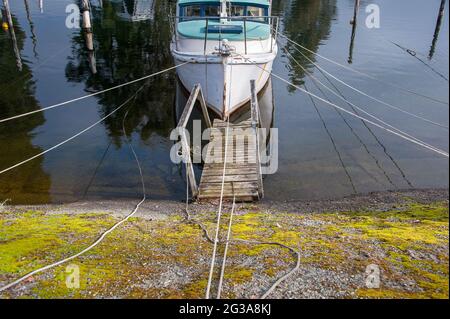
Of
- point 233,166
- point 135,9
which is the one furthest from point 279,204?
point 135,9

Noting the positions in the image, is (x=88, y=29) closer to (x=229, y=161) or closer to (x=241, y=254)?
(x=229, y=161)

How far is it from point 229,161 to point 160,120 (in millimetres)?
5719

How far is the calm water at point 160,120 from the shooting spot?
40.9ft

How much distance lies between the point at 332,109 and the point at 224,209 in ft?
34.0

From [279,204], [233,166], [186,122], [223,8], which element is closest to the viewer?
[279,204]

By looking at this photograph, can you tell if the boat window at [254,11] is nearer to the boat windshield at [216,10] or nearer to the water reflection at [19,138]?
the boat windshield at [216,10]

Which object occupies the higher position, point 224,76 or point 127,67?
point 224,76

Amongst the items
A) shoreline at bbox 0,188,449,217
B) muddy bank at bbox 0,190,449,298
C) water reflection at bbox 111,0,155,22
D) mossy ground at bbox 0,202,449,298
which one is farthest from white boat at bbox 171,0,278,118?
water reflection at bbox 111,0,155,22

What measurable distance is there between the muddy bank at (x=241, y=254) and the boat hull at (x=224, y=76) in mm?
6206

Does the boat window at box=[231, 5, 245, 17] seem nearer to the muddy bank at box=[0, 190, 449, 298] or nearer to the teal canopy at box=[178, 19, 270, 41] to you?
the teal canopy at box=[178, 19, 270, 41]

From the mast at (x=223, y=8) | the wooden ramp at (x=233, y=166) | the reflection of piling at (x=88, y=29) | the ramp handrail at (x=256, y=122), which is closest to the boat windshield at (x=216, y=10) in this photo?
the mast at (x=223, y=8)

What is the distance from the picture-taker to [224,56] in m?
13.6

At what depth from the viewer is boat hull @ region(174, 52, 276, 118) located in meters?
14.0

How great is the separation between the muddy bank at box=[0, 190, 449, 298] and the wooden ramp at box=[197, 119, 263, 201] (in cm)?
148
